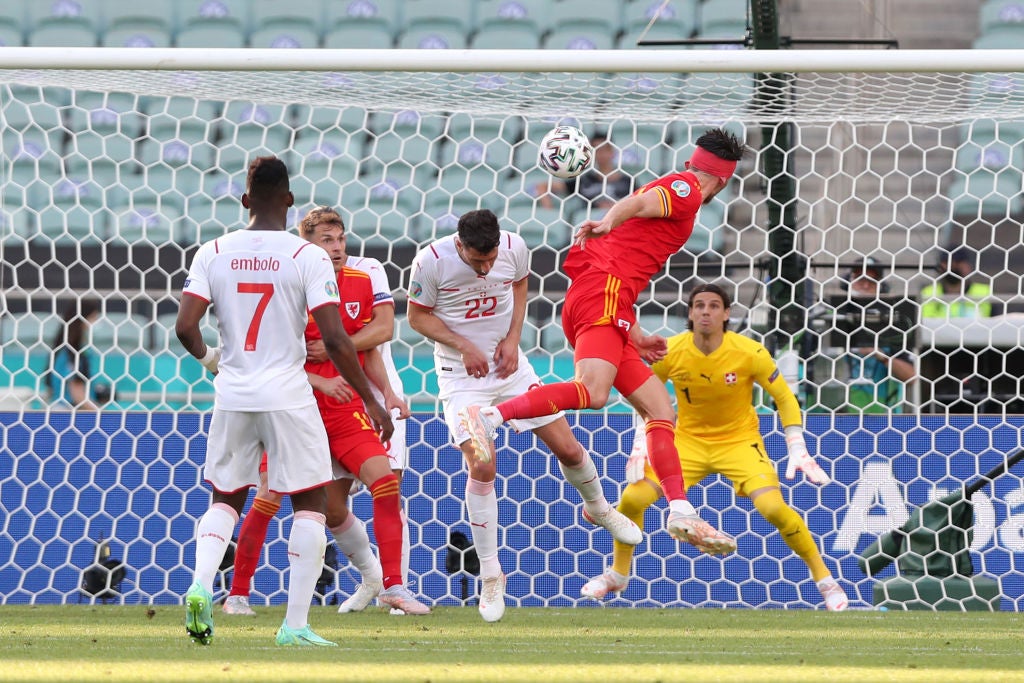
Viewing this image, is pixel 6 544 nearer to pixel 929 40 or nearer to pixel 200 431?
pixel 200 431

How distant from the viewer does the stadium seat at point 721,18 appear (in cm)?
1265

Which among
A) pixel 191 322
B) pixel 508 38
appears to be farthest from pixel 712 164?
pixel 508 38

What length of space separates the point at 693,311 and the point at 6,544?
3969 mm

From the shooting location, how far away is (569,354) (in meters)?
8.90

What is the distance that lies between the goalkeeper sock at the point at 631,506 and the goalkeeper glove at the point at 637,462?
0.08 metres

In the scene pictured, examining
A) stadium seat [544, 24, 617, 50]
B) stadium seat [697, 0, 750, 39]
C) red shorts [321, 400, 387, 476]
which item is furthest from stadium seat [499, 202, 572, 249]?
stadium seat [697, 0, 750, 39]

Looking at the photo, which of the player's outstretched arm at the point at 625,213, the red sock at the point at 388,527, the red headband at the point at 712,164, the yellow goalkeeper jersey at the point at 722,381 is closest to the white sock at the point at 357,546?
the red sock at the point at 388,527

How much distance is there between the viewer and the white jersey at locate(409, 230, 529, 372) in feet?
20.0

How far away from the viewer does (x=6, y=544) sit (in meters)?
7.41

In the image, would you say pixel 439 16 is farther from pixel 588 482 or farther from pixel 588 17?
pixel 588 482

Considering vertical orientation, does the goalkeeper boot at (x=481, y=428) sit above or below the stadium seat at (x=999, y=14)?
below

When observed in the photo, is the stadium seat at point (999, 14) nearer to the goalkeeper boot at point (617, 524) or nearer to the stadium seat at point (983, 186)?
the stadium seat at point (983, 186)

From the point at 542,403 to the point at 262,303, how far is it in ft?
5.55

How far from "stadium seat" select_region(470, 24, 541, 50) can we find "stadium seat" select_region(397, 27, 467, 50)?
17 cm
